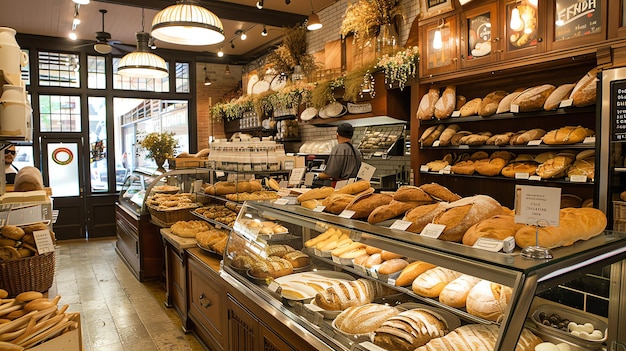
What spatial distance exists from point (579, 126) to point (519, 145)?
0.47 m

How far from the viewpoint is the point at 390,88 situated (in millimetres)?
5152

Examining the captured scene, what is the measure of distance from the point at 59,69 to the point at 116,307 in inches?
229

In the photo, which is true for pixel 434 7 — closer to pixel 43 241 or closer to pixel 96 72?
pixel 43 241

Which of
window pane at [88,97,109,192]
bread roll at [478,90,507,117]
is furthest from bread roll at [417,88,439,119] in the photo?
window pane at [88,97,109,192]

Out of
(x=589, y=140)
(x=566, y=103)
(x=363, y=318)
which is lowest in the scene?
(x=363, y=318)

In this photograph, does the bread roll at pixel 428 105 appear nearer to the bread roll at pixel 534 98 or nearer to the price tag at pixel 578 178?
the bread roll at pixel 534 98

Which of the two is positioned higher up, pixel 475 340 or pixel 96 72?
pixel 96 72

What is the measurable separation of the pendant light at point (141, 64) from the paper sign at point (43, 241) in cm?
337

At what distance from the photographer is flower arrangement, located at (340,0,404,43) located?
5.38m

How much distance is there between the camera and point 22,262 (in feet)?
7.35

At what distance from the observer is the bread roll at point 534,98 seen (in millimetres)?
3635

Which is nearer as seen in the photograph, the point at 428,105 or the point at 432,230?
the point at 432,230

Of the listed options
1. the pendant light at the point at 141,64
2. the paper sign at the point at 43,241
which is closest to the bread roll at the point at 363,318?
the paper sign at the point at 43,241

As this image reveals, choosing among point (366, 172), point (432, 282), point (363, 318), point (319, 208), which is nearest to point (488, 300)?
point (432, 282)
